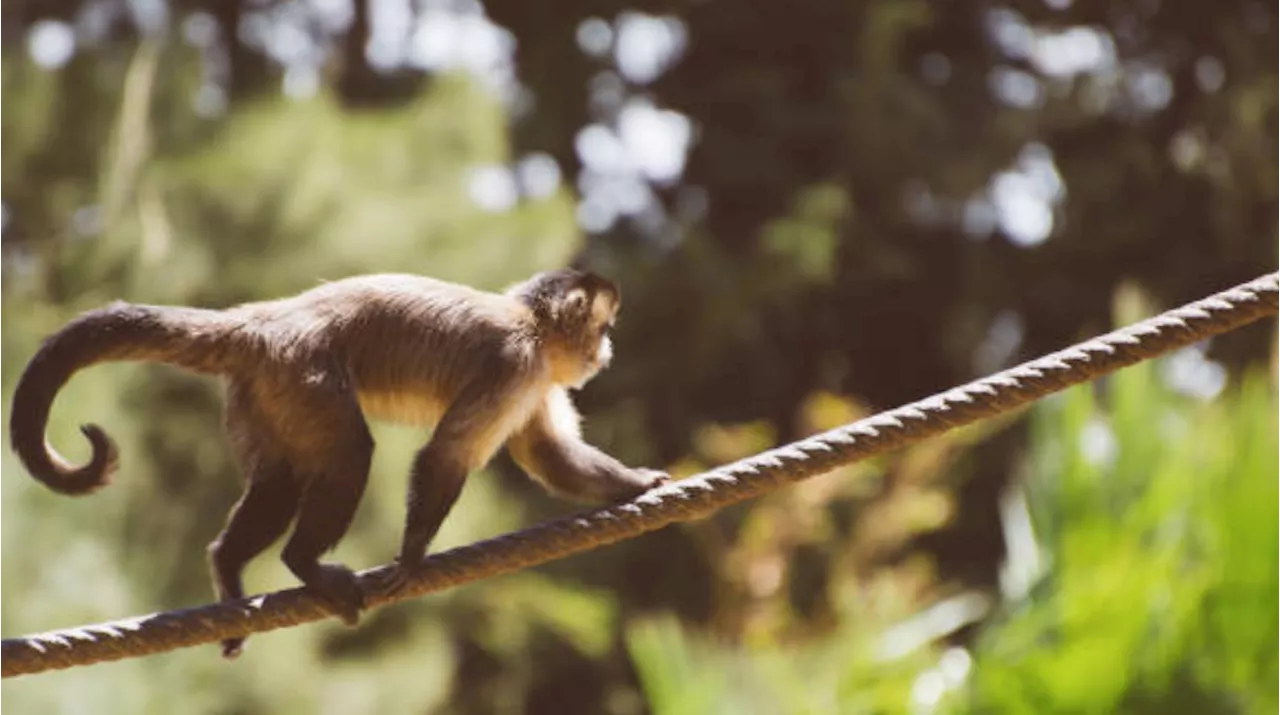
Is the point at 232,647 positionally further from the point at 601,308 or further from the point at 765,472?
the point at 765,472

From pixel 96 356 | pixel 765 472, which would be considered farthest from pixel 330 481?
pixel 765 472

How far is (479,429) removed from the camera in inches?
117

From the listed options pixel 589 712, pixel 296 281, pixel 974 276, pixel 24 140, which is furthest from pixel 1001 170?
pixel 24 140

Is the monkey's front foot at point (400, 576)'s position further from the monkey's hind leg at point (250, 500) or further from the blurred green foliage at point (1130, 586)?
the blurred green foliage at point (1130, 586)

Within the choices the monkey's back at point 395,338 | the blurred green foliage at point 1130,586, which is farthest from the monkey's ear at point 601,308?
the blurred green foliage at point 1130,586

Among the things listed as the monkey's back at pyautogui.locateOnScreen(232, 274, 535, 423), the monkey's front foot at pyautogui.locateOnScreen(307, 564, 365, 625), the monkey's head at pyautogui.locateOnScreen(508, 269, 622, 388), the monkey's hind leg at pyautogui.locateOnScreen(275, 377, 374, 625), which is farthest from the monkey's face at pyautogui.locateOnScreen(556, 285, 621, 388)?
the monkey's front foot at pyautogui.locateOnScreen(307, 564, 365, 625)

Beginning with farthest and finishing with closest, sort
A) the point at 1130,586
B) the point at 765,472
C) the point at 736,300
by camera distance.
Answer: the point at 736,300, the point at 1130,586, the point at 765,472

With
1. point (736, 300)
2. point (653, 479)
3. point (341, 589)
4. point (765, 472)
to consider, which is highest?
point (765, 472)

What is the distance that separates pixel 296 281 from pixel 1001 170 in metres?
4.79

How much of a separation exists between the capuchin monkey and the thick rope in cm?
28

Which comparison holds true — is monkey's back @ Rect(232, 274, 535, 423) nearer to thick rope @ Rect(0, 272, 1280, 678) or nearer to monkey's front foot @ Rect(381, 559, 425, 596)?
monkey's front foot @ Rect(381, 559, 425, 596)

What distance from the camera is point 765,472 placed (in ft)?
8.64

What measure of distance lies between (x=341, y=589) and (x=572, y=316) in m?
0.62

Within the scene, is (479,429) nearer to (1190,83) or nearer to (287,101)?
(287,101)
